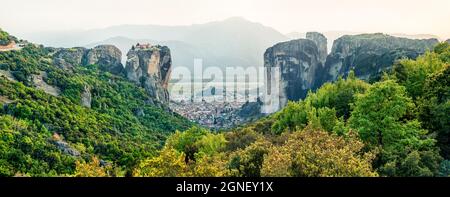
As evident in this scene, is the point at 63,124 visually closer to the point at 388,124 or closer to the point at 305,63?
the point at 388,124

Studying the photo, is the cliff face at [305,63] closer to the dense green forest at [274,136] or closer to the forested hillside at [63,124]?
the forested hillside at [63,124]

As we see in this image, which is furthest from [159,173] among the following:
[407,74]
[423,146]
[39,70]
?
[39,70]

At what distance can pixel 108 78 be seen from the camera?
112 meters

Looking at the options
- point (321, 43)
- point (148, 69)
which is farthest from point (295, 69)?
point (148, 69)

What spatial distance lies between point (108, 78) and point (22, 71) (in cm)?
4422

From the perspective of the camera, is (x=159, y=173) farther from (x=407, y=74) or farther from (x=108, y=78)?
(x=108, y=78)

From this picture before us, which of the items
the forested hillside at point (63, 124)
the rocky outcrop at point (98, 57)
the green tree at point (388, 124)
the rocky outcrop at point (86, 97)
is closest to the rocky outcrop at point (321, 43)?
the forested hillside at point (63, 124)

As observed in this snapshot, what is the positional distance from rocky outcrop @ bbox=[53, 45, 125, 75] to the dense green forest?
36618 mm

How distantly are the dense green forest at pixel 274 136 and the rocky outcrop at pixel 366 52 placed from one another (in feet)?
146

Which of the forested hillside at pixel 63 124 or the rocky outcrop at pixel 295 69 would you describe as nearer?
the forested hillside at pixel 63 124

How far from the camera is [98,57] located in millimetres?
123812

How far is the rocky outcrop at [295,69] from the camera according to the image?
138000 millimetres
